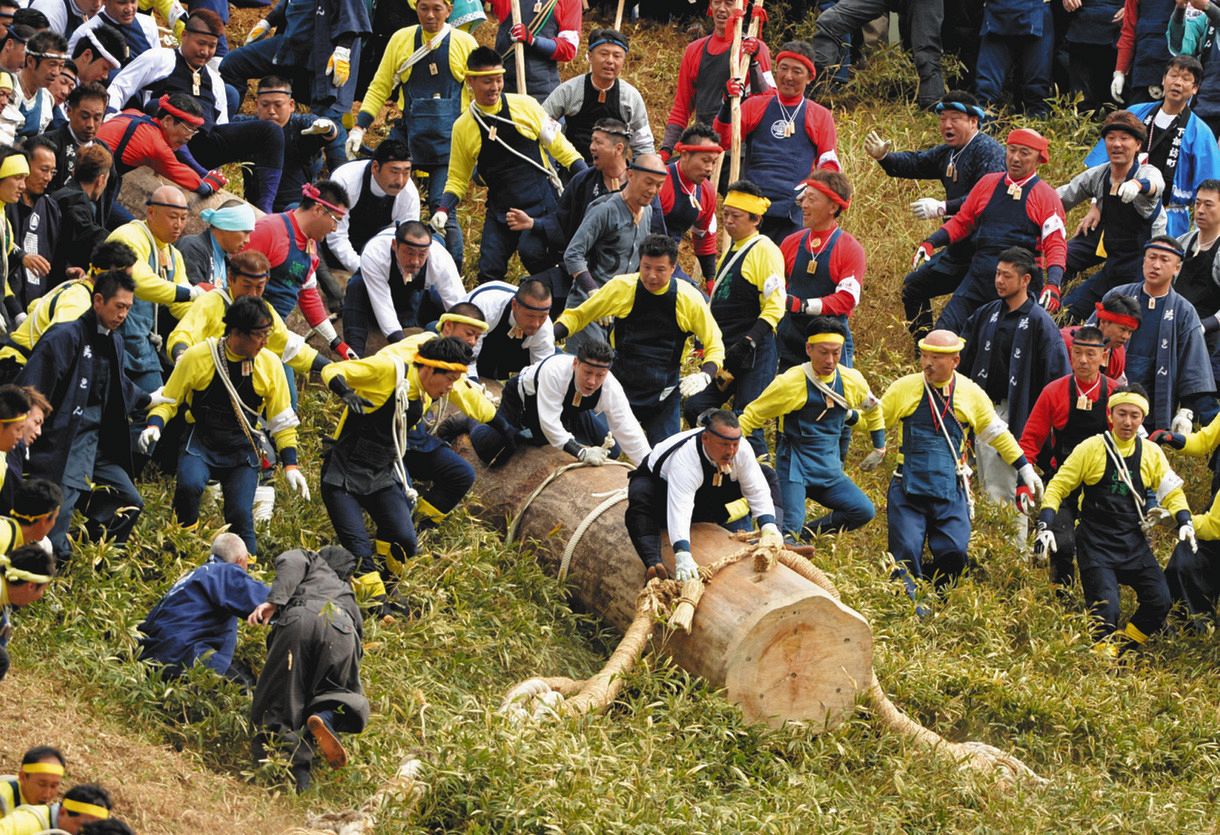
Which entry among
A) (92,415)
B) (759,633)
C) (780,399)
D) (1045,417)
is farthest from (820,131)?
(92,415)

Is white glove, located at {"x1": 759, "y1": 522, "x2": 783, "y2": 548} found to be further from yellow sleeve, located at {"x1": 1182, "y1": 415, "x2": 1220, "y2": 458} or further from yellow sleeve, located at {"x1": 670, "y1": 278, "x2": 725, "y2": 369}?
yellow sleeve, located at {"x1": 1182, "y1": 415, "x2": 1220, "y2": 458}

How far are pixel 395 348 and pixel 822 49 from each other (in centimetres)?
810

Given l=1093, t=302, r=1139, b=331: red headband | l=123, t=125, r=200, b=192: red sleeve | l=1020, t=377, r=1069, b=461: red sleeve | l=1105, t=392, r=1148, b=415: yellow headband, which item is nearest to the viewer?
l=1105, t=392, r=1148, b=415: yellow headband

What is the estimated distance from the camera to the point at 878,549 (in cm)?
1212

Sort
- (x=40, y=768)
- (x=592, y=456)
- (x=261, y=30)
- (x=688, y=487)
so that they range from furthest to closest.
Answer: (x=261, y=30), (x=592, y=456), (x=688, y=487), (x=40, y=768)

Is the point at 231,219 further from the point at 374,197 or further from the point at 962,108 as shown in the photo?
the point at 962,108

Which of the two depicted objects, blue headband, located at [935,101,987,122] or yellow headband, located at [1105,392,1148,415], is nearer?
yellow headband, located at [1105,392,1148,415]

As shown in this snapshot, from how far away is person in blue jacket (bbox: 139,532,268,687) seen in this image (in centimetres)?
901

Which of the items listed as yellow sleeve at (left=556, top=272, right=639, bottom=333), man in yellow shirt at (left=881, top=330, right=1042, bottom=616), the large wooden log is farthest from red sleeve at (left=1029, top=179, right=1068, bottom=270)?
the large wooden log

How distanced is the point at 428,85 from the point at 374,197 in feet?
4.51

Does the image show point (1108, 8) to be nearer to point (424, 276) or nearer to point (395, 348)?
point (424, 276)

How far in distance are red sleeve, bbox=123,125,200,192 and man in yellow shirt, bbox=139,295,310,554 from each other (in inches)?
106

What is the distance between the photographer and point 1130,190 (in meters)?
13.6

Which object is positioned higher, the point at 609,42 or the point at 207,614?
the point at 609,42
